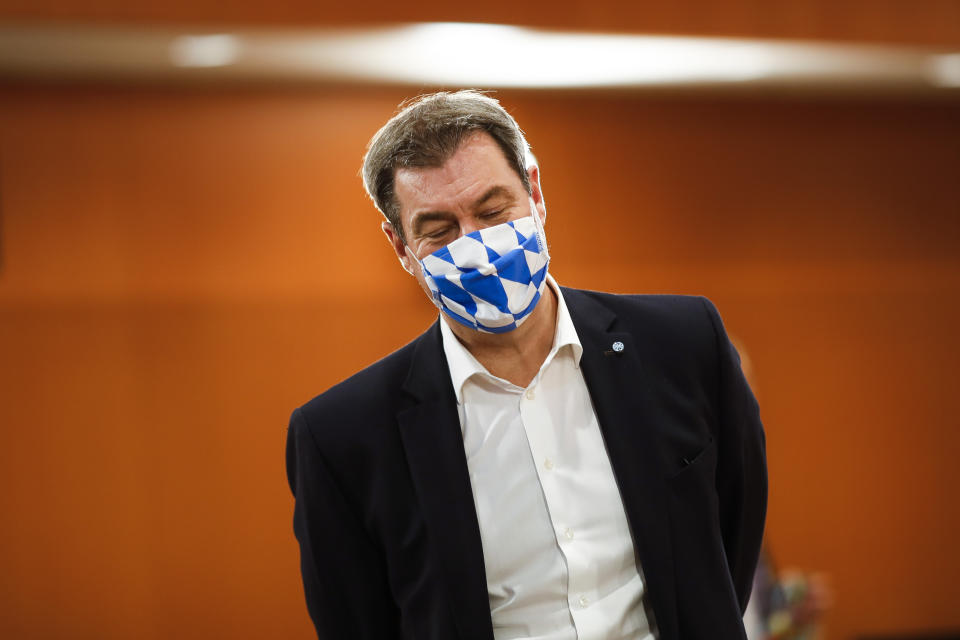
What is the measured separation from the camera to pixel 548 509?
1359mm

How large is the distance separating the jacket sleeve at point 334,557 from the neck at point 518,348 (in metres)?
0.31

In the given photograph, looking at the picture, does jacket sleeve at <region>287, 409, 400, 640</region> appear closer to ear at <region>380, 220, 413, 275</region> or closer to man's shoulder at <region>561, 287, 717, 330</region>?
ear at <region>380, 220, 413, 275</region>

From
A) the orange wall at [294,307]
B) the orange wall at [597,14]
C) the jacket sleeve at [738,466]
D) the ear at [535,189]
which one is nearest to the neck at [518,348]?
the ear at [535,189]

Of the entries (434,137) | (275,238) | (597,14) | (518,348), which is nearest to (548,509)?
(518,348)

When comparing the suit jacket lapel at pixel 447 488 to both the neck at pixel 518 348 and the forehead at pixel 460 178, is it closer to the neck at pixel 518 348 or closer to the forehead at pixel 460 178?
the neck at pixel 518 348

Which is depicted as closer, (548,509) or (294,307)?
(548,509)

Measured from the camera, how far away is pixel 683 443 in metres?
1.41

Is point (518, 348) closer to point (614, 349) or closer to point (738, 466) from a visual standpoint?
point (614, 349)

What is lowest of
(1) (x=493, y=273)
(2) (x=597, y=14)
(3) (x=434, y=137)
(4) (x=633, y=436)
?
(4) (x=633, y=436)

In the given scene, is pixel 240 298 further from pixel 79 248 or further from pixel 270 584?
pixel 270 584

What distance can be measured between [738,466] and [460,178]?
0.67 m

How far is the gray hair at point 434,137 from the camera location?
4.66 feet

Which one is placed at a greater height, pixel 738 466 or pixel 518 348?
pixel 518 348

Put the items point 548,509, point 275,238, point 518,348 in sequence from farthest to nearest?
point 275,238 < point 518,348 < point 548,509
